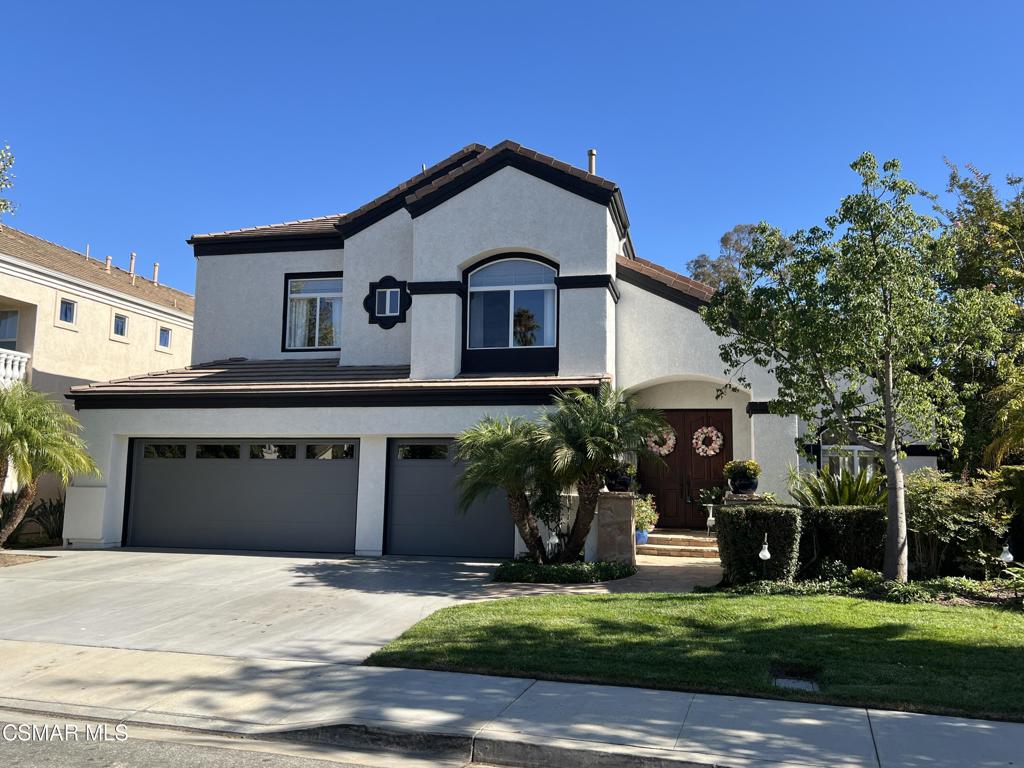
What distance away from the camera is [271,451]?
16.1m

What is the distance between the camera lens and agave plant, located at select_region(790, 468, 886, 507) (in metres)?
12.1

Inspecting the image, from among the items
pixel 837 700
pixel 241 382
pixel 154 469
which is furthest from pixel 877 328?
pixel 154 469

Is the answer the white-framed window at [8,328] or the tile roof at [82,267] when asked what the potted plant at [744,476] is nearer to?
the tile roof at [82,267]

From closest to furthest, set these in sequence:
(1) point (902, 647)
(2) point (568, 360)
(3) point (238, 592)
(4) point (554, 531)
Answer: (1) point (902, 647) < (3) point (238, 592) < (4) point (554, 531) < (2) point (568, 360)

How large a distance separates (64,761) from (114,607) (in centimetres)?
535

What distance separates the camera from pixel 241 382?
16.5 m

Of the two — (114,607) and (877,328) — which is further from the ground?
(877,328)

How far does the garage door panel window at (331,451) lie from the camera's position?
15.8 metres

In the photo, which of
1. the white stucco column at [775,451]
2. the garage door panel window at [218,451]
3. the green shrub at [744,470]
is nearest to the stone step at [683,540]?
the white stucco column at [775,451]

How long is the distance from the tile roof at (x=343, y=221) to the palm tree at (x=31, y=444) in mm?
5752

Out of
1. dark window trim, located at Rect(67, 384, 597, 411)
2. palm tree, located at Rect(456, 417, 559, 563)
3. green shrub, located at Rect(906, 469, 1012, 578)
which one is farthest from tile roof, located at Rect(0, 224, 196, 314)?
green shrub, located at Rect(906, 469, 1012, 578)

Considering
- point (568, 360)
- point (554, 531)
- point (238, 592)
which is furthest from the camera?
point (568, 360)

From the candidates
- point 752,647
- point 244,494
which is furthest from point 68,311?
point 752,647

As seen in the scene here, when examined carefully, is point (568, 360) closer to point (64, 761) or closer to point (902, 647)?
point (902, 647)
